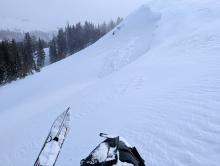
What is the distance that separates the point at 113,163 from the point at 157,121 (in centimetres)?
472

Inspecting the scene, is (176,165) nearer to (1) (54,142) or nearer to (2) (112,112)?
(1) (54,142)

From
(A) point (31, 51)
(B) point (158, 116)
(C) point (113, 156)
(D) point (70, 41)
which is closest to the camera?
(C) point (113, 156)

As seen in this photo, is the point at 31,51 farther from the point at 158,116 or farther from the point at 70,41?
the point at 158,116

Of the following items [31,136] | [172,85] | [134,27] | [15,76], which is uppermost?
[134,27]

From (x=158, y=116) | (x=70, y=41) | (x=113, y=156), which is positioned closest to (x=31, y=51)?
(x=70, y=41)

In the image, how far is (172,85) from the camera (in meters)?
10.3

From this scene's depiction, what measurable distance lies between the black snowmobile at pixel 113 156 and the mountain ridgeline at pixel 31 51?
56.3 m

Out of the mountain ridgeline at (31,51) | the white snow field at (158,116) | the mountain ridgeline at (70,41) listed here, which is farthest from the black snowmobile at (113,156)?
the mountain ridgeline at (70,41)

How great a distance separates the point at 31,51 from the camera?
78.8 meters

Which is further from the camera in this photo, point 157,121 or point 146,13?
point 146,13

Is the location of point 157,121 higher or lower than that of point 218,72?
lower

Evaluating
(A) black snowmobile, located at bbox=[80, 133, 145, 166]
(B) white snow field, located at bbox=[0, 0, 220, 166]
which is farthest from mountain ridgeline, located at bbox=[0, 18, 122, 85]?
(A) black snowmobile, located at bbox=[80, 133, 145, 166]

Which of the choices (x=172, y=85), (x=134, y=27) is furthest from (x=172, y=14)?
(x=172, y=85)

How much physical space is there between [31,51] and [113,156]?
8033cm
